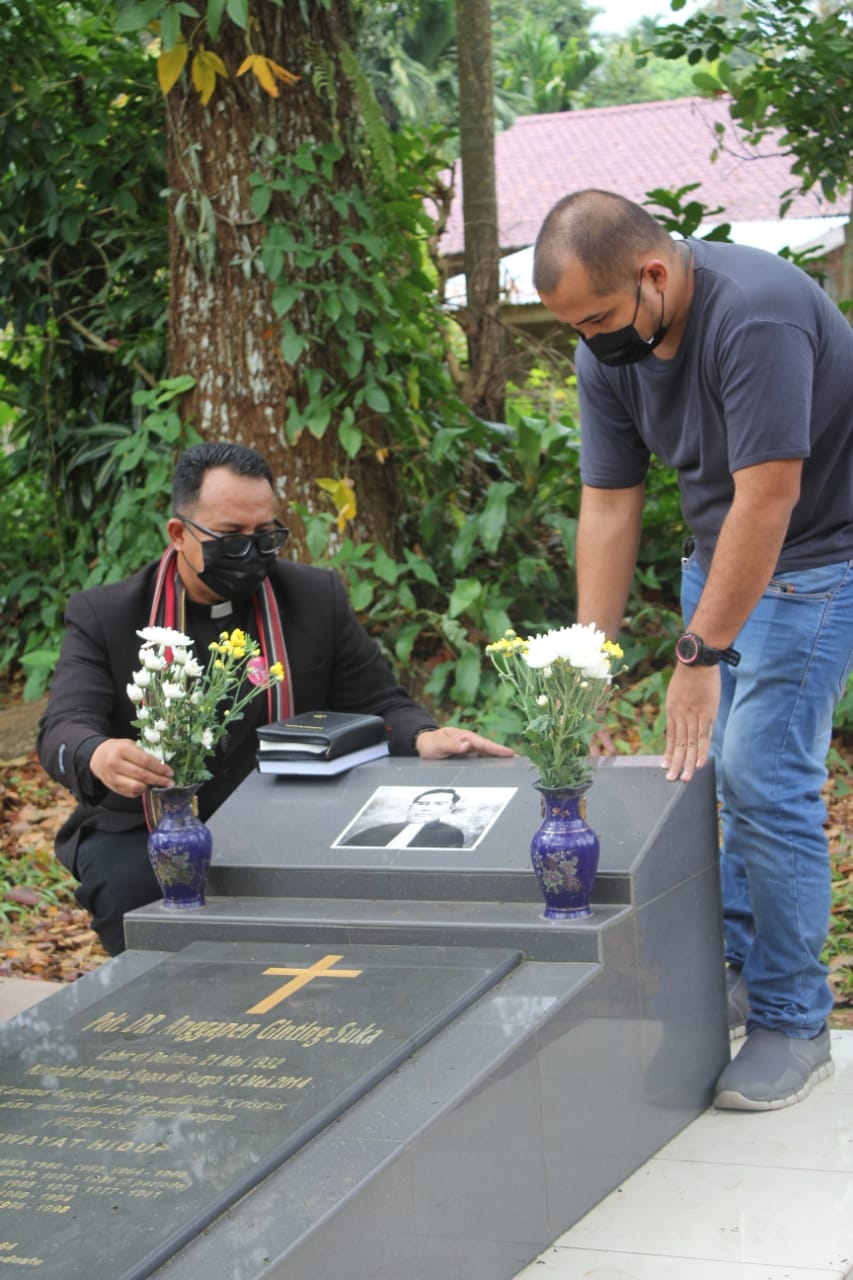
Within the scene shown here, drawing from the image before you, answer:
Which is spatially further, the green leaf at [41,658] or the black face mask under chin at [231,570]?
the green leaf at [41,658]

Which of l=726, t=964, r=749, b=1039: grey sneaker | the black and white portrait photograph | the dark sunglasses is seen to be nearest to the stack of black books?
the black and white portrait photograph

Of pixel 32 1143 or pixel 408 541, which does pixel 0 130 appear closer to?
pixel 408 541

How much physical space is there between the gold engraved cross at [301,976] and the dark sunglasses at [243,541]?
111cm

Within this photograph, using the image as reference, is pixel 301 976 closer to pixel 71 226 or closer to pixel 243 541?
pixel 243 541

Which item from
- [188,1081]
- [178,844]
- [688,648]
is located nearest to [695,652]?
[688,648]

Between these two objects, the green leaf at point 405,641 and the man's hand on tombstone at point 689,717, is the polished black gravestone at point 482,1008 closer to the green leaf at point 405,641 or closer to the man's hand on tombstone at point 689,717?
the man's hand on tombstone at point 689,717

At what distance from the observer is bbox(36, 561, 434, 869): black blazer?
3854mm

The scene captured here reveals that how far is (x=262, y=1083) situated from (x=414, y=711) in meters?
1.65

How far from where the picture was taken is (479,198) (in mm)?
7719

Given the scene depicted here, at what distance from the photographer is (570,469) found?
6.96 m

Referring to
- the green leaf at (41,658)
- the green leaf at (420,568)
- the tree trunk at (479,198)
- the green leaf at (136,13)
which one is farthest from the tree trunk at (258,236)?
the tree trunk at (479,198)

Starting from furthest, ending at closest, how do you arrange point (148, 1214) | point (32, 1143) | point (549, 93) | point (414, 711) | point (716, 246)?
point (549, 93) < point (414, 711) < point (716, 246) < point (32, 1143) < point (148, 1214)

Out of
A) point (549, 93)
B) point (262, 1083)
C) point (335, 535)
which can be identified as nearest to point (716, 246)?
point (262, 1083)

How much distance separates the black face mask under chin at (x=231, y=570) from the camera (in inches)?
148
